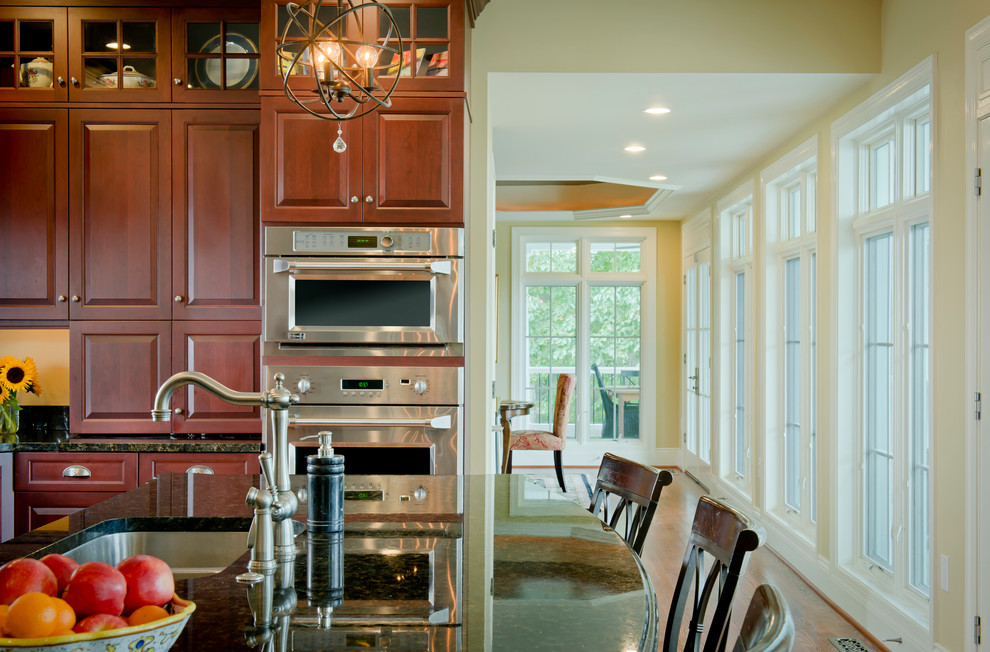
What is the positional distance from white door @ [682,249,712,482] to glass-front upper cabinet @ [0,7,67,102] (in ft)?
16.9

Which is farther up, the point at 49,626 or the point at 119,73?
the point at 119,73

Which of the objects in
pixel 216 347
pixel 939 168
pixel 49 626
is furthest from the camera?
pixel 216 347

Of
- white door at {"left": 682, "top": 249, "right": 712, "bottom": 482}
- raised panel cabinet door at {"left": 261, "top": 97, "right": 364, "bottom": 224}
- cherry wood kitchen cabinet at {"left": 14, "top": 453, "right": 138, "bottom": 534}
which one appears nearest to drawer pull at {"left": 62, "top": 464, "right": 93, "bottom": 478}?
cherry wood kitchen cabinet at {"left": 14, "top": 453, "right": 138, "bottom": 534}

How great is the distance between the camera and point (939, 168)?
302 centimetres

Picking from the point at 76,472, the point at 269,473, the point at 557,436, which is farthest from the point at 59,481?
the point at 557,436

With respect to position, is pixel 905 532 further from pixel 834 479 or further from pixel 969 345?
pixel 969 345

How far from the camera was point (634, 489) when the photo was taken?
192 cm

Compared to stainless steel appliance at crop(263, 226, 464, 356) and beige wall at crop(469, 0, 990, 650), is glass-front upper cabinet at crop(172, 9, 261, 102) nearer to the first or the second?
stainless steel appliance at crop(263, 226, 464, 356)

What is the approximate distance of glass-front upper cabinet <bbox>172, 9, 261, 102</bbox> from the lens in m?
3.39

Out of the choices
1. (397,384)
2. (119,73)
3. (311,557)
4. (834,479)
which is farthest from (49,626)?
(834,479)

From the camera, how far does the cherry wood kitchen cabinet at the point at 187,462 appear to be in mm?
3246

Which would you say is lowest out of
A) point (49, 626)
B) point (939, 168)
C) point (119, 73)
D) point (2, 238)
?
point (49, 626)

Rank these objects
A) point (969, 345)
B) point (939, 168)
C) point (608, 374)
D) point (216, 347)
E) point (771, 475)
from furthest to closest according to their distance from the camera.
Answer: point (608, 374), point (771, 475), point (216, 347), point (939, 168), point (969, 345)

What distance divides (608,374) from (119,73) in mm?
6075
